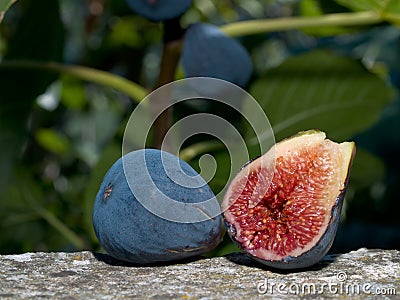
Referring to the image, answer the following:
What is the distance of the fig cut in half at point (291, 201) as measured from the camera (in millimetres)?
971

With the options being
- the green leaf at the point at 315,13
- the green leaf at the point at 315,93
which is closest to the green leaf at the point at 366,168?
the green leaf at the point at 315,93

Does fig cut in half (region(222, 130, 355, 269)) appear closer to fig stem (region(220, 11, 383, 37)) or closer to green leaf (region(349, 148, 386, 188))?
fig stem (region(220, 11, 383, 37))

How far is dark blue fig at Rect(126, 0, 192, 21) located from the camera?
1290 millimetres

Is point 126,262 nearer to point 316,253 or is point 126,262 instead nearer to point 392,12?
point 316,253

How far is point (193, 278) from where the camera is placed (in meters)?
0.97

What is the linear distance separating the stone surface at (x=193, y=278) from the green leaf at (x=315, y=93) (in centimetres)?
56

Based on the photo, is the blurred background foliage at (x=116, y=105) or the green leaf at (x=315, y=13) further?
the green leaf at (x=315, y=13)

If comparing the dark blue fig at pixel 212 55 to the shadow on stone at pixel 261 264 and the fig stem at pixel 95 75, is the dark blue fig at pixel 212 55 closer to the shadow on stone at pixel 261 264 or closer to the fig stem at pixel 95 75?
the fig stem at pixel 95 75

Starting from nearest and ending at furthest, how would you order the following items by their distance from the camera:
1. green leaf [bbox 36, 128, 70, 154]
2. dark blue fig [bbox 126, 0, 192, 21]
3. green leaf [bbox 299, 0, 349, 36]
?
dark blue fig [bbox 126, 0, 192, 21] < green leaf [bbox 299, 0, 349, 36] < green leaf [bbox 36, 128, 70, 154]

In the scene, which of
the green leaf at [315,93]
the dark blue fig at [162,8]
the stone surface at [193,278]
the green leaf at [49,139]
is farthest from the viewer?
the green leaf at [49,139]

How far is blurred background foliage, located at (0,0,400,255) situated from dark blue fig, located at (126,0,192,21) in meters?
0.20

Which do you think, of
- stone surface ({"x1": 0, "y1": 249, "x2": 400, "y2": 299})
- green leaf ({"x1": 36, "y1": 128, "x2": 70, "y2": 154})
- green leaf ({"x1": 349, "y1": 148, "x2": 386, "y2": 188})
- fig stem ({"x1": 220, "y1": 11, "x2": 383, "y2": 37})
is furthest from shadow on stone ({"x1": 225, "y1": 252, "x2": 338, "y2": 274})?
green leaf ({"x1": 36, "y1": 128, "x2": 70, "y2": 154})

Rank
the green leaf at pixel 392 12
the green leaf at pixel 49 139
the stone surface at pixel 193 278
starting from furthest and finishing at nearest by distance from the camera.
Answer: the green leaf at pixel 49 139, the green leaf at pixel 392 12, the stone surface at pixel 193 278

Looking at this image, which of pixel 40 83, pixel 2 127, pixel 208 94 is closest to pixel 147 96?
pixel 208 94
